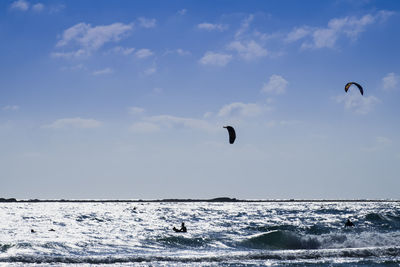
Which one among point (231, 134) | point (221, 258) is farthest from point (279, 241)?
point (231, 134)

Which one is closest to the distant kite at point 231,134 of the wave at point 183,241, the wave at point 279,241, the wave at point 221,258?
the wave at point 221,258

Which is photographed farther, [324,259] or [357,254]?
[357,254]

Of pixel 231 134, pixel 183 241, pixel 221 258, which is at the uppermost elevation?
pixel 231 134

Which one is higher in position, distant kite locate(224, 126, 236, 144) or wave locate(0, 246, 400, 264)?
distant kite locate(224, 126, 236, 144)

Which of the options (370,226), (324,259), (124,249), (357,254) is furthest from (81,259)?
(370,226)

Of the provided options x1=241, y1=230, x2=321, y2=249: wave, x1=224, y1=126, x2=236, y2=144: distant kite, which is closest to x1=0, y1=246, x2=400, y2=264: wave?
x1=224, y1=126, x2=236, y2=144: distant kite

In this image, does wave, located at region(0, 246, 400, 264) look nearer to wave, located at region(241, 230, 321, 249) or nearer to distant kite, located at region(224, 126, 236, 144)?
distant kite, located at region(224, 126, 236, 144)

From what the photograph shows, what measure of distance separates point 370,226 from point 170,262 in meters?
28.6

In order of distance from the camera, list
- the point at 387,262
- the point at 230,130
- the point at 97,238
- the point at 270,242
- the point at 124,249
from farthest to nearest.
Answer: the point at 270,242, the point at 97,238, the point at 124,249, the point at 230,130, the point at 387,262

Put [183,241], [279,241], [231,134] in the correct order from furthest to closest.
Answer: [279,241]
[183,241]
[231,134]

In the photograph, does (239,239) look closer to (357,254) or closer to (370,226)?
(357,254)

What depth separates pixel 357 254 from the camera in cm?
2180

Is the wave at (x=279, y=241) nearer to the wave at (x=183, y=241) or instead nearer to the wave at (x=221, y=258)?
the wave at (x=183, y=241)

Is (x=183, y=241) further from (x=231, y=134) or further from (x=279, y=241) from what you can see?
(x=231, y=134)
